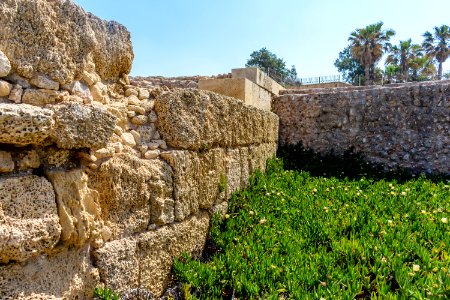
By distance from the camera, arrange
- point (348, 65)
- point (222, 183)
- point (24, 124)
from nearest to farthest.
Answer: point (24, 124) < point (222, 183) < point (348, 65)

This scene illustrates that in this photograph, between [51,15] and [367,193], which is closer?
[51,15]

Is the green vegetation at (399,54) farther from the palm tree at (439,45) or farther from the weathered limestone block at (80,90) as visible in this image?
the weathered limestone block at (80,90)

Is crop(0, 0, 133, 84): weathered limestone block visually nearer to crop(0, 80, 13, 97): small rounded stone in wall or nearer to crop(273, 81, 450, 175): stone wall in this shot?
crop(0, 80, 13, 97): small rounded stone in wall

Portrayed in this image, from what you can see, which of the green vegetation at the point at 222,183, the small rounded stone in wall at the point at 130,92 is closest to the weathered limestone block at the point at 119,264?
the small rounded stone in wall at the point at 130,92

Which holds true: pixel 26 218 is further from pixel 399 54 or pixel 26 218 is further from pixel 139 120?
pixel 399 54

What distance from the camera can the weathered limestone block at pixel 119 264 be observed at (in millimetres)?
2389

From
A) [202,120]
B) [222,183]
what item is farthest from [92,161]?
[222,183]

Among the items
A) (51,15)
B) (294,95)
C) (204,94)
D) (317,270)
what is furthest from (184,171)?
(294,95)

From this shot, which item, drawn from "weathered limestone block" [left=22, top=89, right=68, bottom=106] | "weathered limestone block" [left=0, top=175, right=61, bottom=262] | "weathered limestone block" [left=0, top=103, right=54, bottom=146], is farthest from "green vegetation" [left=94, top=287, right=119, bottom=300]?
"weathered limestone block" [left=22, top=89, right=68, bottom=106]

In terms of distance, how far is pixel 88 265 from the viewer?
231 cm

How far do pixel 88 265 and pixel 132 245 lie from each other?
1.19 ft

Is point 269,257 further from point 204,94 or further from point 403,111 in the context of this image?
point 403,111

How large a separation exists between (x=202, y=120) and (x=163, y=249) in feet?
3.90

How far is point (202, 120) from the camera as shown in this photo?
11.5 feet
